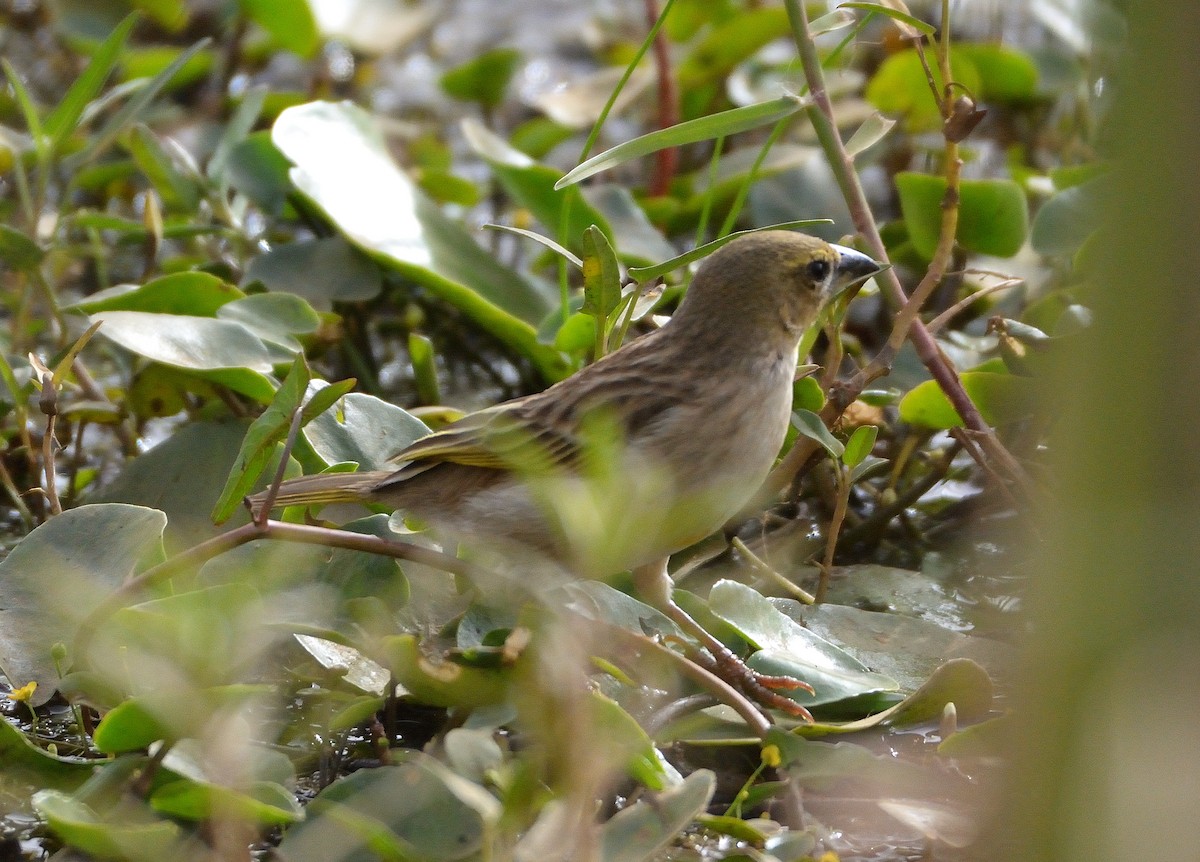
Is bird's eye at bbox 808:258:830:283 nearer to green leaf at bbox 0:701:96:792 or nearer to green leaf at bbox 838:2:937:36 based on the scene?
green leaf at bbox 838:2:937:36

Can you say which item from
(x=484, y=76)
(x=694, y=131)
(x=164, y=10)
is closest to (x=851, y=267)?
(x=694, y=131)

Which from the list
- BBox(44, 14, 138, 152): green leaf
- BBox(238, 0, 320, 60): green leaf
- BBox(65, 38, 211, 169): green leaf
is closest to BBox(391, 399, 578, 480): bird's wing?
BBox(44, 14, 138, 152): green leaf

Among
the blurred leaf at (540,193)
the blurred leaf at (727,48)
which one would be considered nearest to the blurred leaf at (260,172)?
the blurred leaf at (540,193)

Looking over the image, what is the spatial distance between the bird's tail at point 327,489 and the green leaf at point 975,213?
65.5 inches

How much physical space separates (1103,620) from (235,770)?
150 cm

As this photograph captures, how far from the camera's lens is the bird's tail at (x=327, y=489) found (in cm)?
297

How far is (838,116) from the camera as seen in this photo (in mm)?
5074

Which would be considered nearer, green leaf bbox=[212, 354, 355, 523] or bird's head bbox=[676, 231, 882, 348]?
green leaf bbox=[212, 354, 355, 523]

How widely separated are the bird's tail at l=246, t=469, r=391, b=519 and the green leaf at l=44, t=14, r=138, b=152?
133 cm

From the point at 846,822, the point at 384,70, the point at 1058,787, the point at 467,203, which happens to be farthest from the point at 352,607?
the point at 384,70

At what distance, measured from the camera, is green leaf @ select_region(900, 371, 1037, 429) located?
10.9ft

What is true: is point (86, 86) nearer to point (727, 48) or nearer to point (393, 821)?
point (393, 821)

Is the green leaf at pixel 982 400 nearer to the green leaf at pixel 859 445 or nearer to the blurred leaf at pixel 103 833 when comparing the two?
the green leaf at pixel 859 445

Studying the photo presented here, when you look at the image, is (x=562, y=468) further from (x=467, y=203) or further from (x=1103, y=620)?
(x=467, y=203)
